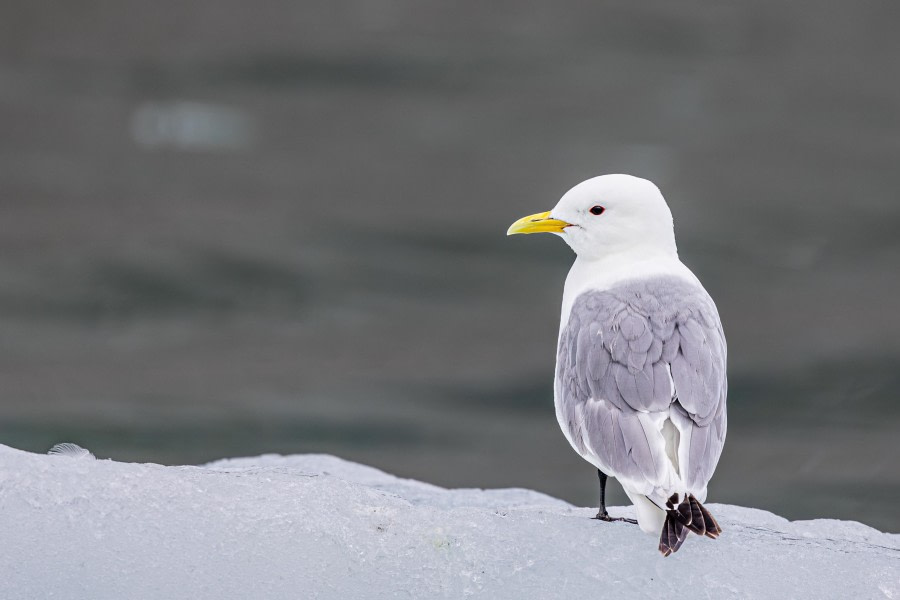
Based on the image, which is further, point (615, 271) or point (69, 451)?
point (615, 271)

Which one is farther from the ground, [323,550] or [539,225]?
[539,225]

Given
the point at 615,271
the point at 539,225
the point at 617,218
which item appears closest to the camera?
the point at 615,271

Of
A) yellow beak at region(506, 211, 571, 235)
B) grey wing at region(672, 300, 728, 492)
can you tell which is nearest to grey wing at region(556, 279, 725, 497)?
grey wing at region(672, 300, 728, 492)

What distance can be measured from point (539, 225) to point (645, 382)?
1.15 metres

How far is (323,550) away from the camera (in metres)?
3.69

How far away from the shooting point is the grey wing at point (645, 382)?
388cm

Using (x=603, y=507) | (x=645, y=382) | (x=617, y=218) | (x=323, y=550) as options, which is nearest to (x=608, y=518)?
(x=603, y=507)

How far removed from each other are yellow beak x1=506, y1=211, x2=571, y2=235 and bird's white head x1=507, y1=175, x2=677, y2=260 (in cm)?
4

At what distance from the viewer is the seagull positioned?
3.84m

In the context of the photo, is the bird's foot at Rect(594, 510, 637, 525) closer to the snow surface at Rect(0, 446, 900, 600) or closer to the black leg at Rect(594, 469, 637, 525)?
the black leg at Rect(594, 469, 637, 525)

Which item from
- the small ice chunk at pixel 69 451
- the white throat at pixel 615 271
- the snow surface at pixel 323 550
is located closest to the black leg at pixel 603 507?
the snow surface at pixel 323 550

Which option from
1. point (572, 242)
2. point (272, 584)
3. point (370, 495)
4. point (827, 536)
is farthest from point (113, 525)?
point (827, 536)

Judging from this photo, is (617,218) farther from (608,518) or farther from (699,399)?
(608,518)

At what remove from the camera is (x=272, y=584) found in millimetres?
3572
